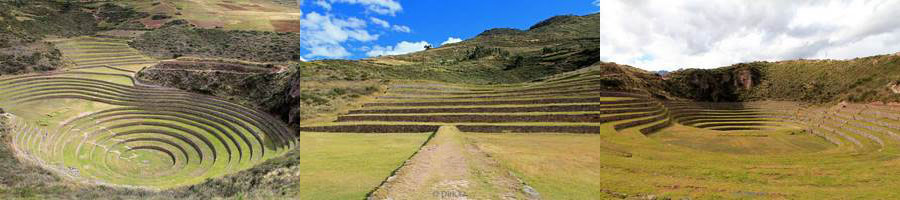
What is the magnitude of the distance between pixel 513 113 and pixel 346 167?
439 inches

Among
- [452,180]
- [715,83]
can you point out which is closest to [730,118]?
[715,83]

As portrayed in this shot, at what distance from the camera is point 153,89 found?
70.6ft

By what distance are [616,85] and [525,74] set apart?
81.4ft

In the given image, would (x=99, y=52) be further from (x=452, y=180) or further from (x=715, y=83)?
(x=715, y=83)

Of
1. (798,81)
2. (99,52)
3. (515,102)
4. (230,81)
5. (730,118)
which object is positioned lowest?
(730,118)

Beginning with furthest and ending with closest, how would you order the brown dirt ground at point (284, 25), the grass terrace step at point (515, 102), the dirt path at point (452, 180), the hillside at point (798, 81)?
the hillside at point (798, 81), the brown dirt ground at point (284, 25), the grass terrace step at point (515, 102), the dirt path at point (452, 180)

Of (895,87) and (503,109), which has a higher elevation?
(895,87)

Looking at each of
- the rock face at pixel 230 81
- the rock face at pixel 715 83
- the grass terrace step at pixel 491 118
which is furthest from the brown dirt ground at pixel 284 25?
the rock face at pixel 715 83

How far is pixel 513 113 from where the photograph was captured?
18.0m

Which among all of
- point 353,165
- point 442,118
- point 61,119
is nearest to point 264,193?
point 353,165

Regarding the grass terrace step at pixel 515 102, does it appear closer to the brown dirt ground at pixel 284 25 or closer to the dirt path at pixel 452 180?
the dirt path at pixel 452 180

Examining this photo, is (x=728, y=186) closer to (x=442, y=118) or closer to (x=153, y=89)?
(x=442, y=118)

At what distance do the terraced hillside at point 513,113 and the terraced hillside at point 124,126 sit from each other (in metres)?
3.97

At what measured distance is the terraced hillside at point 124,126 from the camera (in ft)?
49.6
